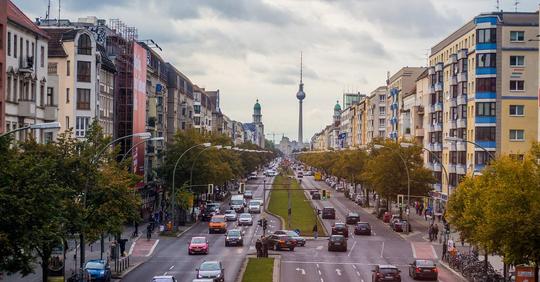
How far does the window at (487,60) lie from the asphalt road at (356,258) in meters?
19.8

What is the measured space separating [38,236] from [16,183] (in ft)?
6.88

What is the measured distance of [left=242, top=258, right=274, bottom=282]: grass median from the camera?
52869 millimetres

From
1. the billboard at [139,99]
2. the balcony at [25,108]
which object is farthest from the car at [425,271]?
the billboard at [139,99]

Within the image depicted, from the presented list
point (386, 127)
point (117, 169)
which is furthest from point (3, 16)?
point (386, 127)

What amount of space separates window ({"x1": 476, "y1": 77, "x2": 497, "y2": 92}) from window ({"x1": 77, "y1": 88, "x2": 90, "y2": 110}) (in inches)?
1587

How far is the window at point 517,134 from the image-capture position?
98.8 m

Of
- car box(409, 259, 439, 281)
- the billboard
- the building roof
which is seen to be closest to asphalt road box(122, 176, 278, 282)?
car box(409, 259, 439, 281)

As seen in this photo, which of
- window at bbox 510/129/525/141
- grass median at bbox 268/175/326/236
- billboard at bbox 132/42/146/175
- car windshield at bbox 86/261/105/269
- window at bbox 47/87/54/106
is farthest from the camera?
billboard at bbox 132/42/146/175

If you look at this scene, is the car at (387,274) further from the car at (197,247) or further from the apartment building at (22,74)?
the apartment building at (22,74)

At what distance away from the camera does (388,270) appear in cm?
5103

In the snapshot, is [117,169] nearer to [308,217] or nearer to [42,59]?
[42,59]

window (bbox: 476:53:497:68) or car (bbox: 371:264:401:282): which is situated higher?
window (bbox: 476:53:497:68)

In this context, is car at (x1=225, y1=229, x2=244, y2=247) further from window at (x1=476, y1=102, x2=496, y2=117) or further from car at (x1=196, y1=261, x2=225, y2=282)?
window at (x1=476, y1=102, x2=496, y2=117)

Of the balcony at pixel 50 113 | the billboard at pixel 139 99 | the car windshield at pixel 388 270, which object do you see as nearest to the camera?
the car windshield at pixel 388 270
